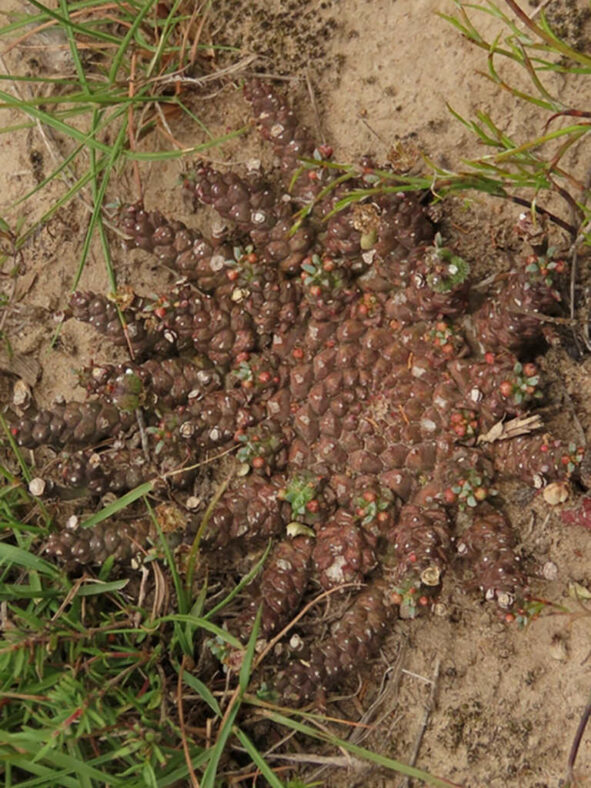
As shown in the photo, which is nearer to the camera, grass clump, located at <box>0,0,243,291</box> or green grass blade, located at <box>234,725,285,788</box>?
green grass blade, located at <box>234,725,285,788</box>

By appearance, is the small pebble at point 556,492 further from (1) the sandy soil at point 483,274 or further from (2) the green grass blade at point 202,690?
(2) the green grass blade at point 202,690

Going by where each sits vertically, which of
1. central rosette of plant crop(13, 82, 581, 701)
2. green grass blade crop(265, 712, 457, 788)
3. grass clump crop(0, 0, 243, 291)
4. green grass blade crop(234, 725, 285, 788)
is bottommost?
green grass blade crop(234, 725, 285, 788)

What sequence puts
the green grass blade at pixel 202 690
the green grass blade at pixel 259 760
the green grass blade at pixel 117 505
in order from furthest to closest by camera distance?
1. the green grass blade at pixel 117 505
2. the green grass blade at pixel 202 690
3. the green grass blade at pixel 259 760

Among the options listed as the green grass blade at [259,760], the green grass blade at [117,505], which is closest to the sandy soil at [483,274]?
the green grass blade at [259,760]

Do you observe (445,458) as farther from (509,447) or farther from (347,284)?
(347,284)

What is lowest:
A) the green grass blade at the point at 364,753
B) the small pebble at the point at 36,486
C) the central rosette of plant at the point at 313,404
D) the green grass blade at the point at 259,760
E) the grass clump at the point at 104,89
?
the green grass blade at the point at 259,760

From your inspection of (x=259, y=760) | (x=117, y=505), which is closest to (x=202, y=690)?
(x=259, y=760)

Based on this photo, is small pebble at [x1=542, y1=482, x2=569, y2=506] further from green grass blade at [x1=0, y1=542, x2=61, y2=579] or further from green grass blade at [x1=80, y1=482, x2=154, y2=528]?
green grass blade at [x1=0, y1=542, x2=61, y2=579]

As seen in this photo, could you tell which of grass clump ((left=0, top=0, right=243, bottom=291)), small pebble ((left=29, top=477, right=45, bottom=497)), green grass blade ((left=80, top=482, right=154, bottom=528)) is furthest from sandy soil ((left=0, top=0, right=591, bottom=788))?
green grass blade ((left=80, top=482, right=154, bottom=528))

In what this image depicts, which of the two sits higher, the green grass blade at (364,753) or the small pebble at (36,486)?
the small pebble at (36,486)
